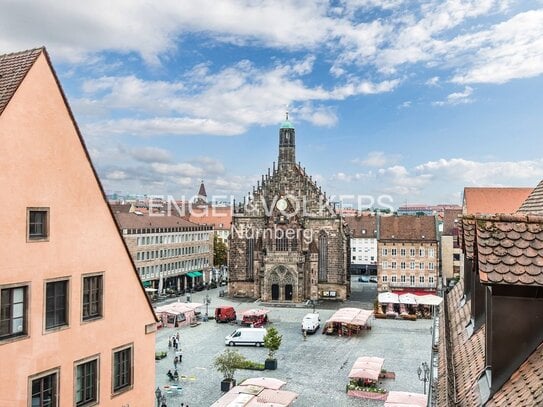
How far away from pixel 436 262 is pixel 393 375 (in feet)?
141

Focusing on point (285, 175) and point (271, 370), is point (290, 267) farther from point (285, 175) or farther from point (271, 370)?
point (271, 370)

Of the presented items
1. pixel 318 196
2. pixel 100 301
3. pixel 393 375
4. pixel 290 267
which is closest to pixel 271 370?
pixel 393 375

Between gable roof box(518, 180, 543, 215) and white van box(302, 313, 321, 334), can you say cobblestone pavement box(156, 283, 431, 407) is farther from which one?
gable roof box(518, 180, 543, 215)

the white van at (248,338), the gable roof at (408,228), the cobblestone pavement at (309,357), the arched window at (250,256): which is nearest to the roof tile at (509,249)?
the cobblestone pavement at (309,357)

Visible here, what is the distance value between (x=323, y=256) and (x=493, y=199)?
82.2ft

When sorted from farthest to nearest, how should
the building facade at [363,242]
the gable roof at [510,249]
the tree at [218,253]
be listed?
the building facade at [363,242] → the tree at [218,253] → the gable roof at [510,249]

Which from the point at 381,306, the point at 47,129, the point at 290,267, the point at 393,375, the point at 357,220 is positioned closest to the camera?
the point at 47,129

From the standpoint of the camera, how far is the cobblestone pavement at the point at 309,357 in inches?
1326

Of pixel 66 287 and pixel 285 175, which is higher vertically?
pixel 285 175

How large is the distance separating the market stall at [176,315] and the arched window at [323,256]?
24647mm

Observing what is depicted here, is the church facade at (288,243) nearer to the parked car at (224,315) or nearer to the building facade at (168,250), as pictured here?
the building facade at (168,250)

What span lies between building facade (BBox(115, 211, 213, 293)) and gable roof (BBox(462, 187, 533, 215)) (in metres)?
43.8

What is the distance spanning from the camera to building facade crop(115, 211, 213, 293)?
247 ft

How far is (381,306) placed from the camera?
63594 millimetres
